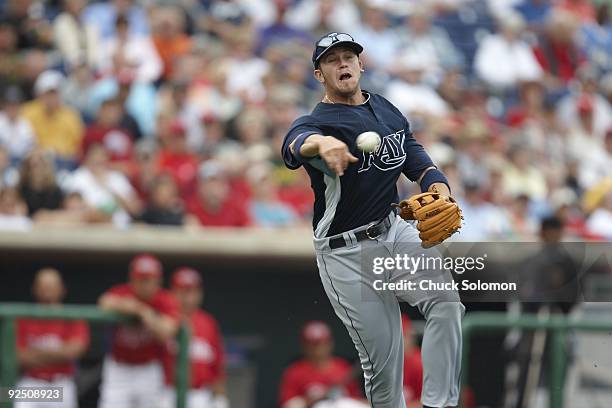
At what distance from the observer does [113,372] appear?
9.02m

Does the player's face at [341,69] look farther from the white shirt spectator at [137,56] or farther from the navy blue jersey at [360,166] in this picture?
the white shirt spectator at [137,56]

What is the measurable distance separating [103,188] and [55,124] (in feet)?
3.49

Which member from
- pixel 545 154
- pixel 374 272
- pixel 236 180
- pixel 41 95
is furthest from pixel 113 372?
pixel 545 154

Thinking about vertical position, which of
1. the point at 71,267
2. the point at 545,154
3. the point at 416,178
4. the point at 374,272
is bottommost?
the point at 374,272

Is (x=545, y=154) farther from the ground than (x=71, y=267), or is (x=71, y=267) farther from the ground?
(x=545, y=154)

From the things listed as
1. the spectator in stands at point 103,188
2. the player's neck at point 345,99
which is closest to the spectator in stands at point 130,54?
the spectator in stands at point 103,188

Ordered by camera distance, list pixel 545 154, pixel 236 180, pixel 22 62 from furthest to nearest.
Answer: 1. pixel 545 154
2. pixel 22 62
3. pixel 236 180

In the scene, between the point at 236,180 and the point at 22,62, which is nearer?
the point at 236,180

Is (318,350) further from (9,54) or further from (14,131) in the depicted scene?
(9,54)

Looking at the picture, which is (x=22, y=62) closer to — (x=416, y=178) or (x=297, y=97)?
(x=297, y=97)

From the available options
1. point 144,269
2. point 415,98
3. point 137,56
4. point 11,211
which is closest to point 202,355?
point 144,269

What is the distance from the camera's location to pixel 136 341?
8.97 m

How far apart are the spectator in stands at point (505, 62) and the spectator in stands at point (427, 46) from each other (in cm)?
27

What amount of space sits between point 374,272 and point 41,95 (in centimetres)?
623
